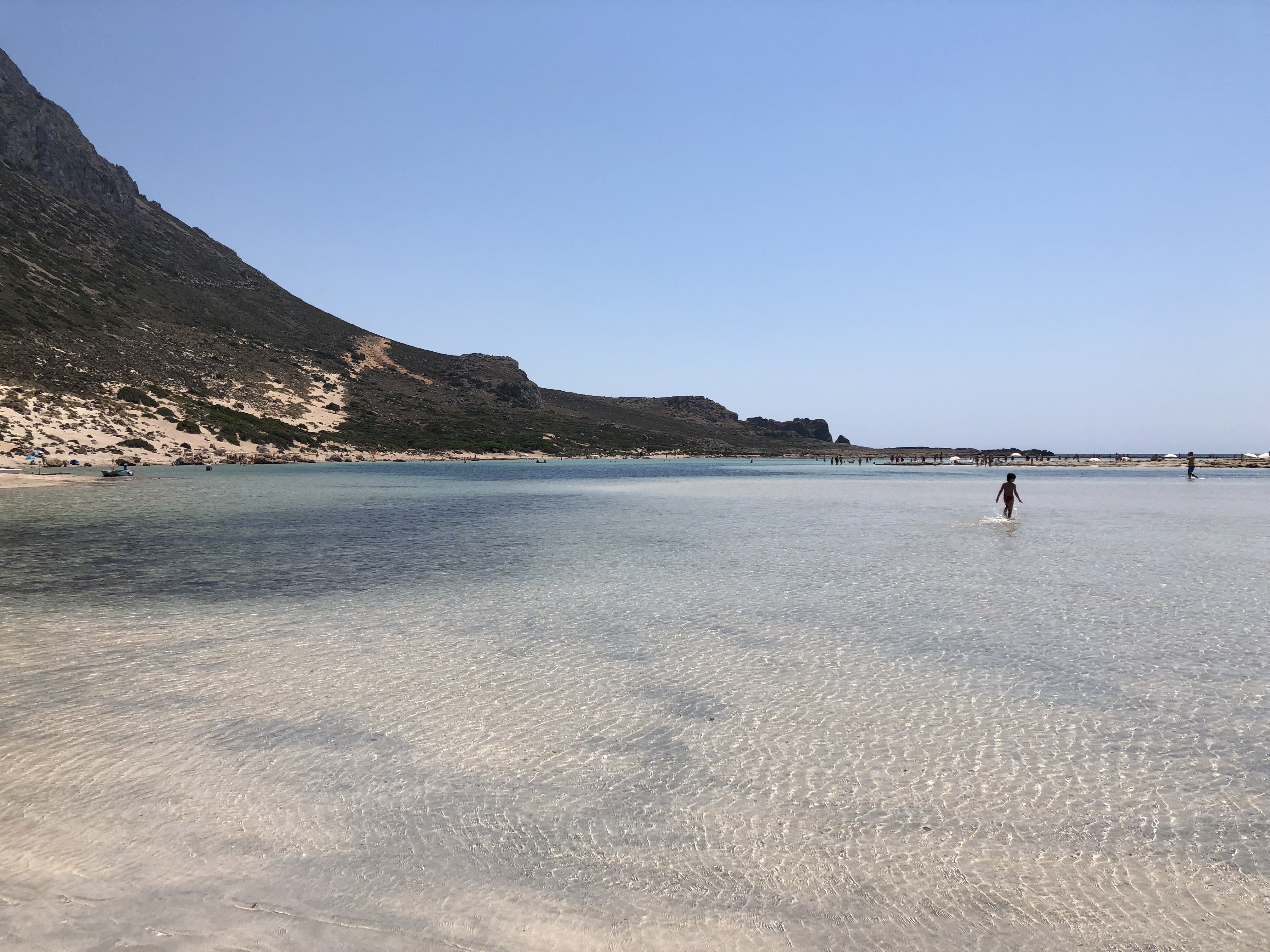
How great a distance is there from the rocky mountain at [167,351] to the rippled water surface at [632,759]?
80069 millimetres

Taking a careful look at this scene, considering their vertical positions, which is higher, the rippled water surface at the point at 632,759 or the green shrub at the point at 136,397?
the green shrub at the point at 136,397

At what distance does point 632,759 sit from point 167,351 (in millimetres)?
136659

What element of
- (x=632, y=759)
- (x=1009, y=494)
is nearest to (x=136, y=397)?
(x=1009, y=494)

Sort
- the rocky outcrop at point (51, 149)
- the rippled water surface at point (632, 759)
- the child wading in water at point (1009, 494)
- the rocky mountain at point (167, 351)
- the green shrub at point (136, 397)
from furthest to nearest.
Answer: the rocky outcrop at point (51, 149) < the green shrub at point (136, 397) < the rocky mountain at point (167, 351) < the child wading in water at point (1009, 494) < the rippled water surface at point (632, 759)

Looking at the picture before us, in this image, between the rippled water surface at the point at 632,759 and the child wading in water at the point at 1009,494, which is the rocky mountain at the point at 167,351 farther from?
the child wading in water at the point at 1009,494

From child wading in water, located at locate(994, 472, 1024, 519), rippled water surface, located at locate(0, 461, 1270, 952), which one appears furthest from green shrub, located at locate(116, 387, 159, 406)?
child wading in water, located at locate(994, 472, 1024, 519)

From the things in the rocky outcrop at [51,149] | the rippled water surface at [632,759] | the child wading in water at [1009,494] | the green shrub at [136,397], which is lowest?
the rippled water surface at [632,759]

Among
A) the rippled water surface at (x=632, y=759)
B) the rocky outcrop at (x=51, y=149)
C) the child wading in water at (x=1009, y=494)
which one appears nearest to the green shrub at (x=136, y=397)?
the rocky outcrop at (x=51, y=149)

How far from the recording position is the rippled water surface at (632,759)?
476 centimetres

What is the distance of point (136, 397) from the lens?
96.1 metres

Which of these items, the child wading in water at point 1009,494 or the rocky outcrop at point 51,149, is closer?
Result: the child wading in water at point 1009,494

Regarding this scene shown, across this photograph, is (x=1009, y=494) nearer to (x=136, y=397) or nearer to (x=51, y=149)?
(x=136, y=397)

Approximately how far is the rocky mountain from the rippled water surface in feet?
263

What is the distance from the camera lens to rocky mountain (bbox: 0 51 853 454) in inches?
3629
